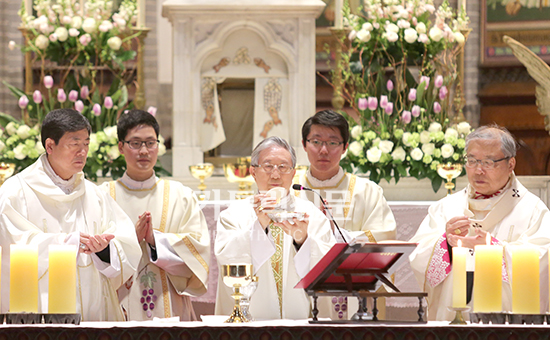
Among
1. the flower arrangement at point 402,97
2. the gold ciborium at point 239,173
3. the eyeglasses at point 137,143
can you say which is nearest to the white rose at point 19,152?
the gold ciborium at point 239,173

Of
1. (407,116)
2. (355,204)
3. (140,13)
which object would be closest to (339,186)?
(355,204)

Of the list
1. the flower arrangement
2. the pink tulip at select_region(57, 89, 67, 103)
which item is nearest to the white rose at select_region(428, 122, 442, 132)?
the flower arrangement

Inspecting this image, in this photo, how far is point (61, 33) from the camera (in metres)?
7.12

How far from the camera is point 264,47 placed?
283 inches

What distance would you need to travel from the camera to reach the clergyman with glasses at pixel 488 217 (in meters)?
4.49

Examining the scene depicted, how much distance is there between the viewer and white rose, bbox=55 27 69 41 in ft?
23.4

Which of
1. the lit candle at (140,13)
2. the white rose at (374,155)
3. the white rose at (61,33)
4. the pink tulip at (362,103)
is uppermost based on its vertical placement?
the lit candle at (140,13)

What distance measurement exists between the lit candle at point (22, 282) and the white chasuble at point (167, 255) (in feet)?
5.02

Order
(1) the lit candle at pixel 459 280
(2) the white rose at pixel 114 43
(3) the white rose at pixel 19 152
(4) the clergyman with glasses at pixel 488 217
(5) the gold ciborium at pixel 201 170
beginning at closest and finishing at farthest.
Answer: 1. (1) the lit candle at pixel 459 280
2. (4) the clergyman with glasses at pixel 488 217
3. (5) the gold ciborium at pixel 201 170
4. (3) the white rose at pixel 19 152
5. (2) the white rose at pixel 114 43

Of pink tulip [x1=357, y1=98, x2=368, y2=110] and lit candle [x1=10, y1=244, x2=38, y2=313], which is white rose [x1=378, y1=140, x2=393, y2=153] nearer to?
pink tulip [x1=357, y1=98, x2=368, y2=110]

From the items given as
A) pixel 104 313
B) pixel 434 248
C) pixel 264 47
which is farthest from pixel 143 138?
pixel 264 47

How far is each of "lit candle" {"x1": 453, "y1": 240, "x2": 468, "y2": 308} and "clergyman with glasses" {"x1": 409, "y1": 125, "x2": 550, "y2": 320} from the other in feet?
3.21

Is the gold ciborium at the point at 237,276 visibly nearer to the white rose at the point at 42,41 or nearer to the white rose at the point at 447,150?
the white rose at the point at 447,150

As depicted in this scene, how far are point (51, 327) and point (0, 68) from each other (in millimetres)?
6586
